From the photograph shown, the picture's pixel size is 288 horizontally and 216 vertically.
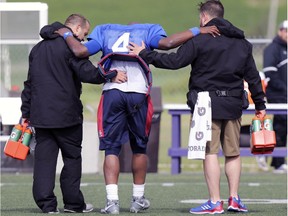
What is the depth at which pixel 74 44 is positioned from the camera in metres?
10.2

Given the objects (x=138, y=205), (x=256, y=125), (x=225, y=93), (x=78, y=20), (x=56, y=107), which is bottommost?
(x=138, y=205)

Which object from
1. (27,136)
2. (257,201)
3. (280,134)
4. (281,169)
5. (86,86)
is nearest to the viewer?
(27,136)

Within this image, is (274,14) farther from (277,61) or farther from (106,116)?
(106,116)

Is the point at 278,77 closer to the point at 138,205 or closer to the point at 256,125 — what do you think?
the point at 256,125

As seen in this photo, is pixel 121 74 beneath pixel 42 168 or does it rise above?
above

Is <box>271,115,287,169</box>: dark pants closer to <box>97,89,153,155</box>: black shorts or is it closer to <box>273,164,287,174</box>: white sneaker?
<box>273,164,287,174</box>: white sneaker

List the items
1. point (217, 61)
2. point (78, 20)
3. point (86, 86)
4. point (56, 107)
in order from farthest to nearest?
point (86, 86) → point (78, 20) → point (56, 107) → point (217, 61)

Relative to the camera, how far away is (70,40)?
10219 mm

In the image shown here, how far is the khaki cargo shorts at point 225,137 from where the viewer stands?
10188 mm

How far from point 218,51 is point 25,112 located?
184cm

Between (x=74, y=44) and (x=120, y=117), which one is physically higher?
(x=74, y=44)

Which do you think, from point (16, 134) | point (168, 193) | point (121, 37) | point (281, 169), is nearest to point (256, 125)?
point (121, 37)

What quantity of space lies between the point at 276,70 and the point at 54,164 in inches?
328

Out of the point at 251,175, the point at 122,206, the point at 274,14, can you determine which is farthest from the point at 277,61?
the point at 274,14
